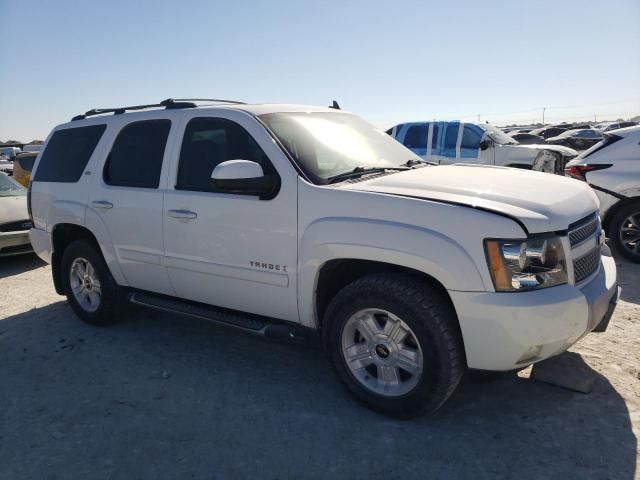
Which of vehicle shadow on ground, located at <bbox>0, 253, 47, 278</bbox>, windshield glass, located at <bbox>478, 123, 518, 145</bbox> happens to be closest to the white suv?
vehicle shadow on ground, located at <bbox>0, 253, 47, 278</bbox>

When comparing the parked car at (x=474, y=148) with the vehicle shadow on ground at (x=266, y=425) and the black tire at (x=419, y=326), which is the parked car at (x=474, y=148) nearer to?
the vehicle shadow on ground at (x=266, y=425)

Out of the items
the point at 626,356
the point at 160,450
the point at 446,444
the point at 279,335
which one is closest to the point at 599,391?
the point at 626,356

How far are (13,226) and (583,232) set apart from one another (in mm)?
7398

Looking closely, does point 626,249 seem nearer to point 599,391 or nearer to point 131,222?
point 599,391

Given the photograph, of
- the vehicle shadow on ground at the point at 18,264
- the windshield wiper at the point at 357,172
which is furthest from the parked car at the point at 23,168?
the windshield wiper at the point at 357,172

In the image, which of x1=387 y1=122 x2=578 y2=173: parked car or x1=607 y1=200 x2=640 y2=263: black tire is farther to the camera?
x1=387 y1=122 x2=578 y2=173: parked car

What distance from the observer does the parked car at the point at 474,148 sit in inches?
441

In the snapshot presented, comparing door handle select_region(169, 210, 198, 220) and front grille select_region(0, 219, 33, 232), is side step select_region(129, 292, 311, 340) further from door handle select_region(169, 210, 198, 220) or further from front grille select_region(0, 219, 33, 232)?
front grille select_region(0, 219, 33, 232)

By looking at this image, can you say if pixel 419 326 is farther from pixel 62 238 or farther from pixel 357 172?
pixel 62 238

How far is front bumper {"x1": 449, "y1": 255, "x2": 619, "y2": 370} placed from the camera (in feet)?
8.41

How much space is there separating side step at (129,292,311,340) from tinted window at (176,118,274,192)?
35.7 inches

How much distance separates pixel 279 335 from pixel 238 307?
444 millimetres

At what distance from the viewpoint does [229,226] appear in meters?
3.50

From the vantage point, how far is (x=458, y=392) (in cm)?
335
